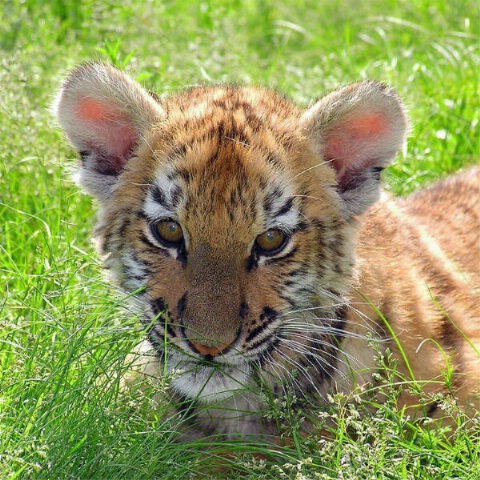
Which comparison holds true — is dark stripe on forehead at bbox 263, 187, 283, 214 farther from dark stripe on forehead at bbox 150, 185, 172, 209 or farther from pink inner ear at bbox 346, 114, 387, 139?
pink inner ear at bbox 346, 114, 387, 139

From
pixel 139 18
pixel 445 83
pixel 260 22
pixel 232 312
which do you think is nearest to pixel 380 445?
pixel 232 312

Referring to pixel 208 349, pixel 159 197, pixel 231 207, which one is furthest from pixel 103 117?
pixel 208 349

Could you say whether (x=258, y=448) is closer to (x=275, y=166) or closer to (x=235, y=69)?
(x=275, y=166)

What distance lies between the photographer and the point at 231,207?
434 cm

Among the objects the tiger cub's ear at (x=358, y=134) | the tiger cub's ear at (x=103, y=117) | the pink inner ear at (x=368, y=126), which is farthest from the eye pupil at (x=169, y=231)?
the pink inner ear at (x=368, y=126)

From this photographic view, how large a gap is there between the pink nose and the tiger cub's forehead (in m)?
0.48

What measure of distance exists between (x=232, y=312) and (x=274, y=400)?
43cm

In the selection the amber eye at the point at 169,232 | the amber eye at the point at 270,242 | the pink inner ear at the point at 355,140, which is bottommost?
the amber eye at the point at 270,242

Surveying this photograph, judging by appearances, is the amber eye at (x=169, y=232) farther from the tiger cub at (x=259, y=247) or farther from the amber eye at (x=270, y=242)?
the amber eye at (x=270, y=242)

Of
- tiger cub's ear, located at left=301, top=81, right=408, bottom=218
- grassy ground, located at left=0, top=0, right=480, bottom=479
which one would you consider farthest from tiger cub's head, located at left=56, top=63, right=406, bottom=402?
grassy ground, located at left=0, top=0, right=480, bottom=479

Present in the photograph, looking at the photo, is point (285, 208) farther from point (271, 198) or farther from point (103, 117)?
point (103, 117)

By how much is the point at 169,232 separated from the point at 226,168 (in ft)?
1.24

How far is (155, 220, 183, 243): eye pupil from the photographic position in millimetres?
4449

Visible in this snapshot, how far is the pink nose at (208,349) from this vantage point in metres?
4.21
